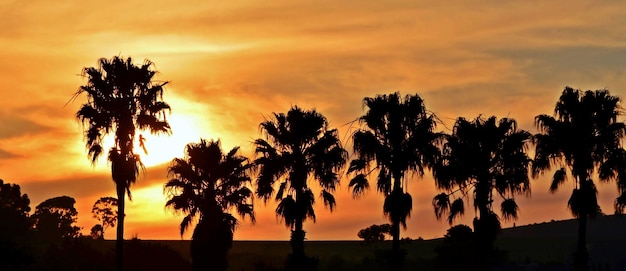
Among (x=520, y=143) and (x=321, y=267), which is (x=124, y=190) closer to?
(x=520, y=143)

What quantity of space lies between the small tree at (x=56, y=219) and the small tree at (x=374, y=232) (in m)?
43.0

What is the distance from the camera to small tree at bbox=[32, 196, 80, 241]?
180 metres

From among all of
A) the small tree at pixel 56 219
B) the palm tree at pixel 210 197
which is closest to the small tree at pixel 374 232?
the small tree at pixel 56 219

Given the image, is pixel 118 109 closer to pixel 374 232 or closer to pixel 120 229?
pixel 120 229

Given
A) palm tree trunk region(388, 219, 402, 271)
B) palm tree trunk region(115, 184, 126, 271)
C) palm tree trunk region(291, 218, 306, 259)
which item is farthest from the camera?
palm tree trunk region(291, 218, 306, 259)

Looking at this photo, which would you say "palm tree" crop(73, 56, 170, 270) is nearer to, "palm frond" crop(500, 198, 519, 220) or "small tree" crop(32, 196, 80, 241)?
"palm frond" crop(500, 198, 519, 220)

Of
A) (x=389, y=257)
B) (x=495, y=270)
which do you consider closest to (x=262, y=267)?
(x=389, y=257)

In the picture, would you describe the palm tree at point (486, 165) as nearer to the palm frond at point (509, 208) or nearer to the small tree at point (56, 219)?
the palm frond at point (509, 208)

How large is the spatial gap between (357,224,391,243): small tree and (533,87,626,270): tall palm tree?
357 ft

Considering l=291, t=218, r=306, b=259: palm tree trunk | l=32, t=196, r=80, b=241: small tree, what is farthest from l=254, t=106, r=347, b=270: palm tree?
l=32, t=196, r=80, b=241: small tree

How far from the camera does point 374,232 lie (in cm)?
19062

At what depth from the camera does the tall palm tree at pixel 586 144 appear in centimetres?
7688

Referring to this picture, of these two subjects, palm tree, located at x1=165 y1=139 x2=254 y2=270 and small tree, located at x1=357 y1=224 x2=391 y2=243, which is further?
small tree, located at x1=357 y1=224 x2=391 y2=243

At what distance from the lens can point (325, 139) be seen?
82.3m
